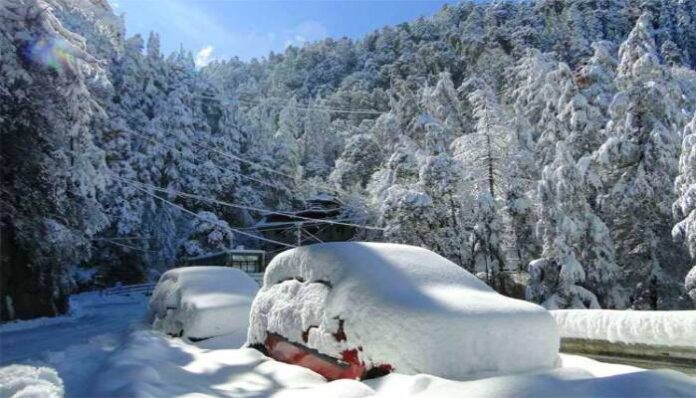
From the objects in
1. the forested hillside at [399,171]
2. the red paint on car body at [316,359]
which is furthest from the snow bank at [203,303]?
the forested hillside at [399,171]

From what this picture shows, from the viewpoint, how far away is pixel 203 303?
377 inches

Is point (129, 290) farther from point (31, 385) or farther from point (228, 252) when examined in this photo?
point (31, 385)

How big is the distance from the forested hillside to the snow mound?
12.0m

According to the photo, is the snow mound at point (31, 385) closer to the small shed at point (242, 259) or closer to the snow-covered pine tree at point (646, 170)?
the snow-covered pine tree at point (646, 170)

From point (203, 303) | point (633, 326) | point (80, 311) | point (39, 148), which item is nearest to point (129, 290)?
point (80, 311)

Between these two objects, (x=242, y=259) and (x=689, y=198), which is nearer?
(x=689, y=198)

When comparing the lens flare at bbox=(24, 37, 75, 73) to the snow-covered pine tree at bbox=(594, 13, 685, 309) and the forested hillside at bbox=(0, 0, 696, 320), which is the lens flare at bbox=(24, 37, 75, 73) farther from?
the snow-covered pine tree at bbox=(594, 13, 685, 309)

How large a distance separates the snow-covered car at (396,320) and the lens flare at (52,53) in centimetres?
1077

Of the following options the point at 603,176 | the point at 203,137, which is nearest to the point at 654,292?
the point at 603,176

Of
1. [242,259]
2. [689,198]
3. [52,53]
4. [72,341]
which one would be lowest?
[72,341]

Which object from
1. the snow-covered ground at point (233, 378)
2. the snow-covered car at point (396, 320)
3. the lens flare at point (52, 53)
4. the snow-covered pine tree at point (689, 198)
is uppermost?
the lens flare at point (52, 53)

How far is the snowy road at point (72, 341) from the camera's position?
23.2 ft

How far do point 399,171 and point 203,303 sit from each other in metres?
16.4

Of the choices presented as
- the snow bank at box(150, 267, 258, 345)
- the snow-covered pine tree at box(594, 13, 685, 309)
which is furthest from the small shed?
the snow-covered pine tree at box(594, 13, 685, 309)
